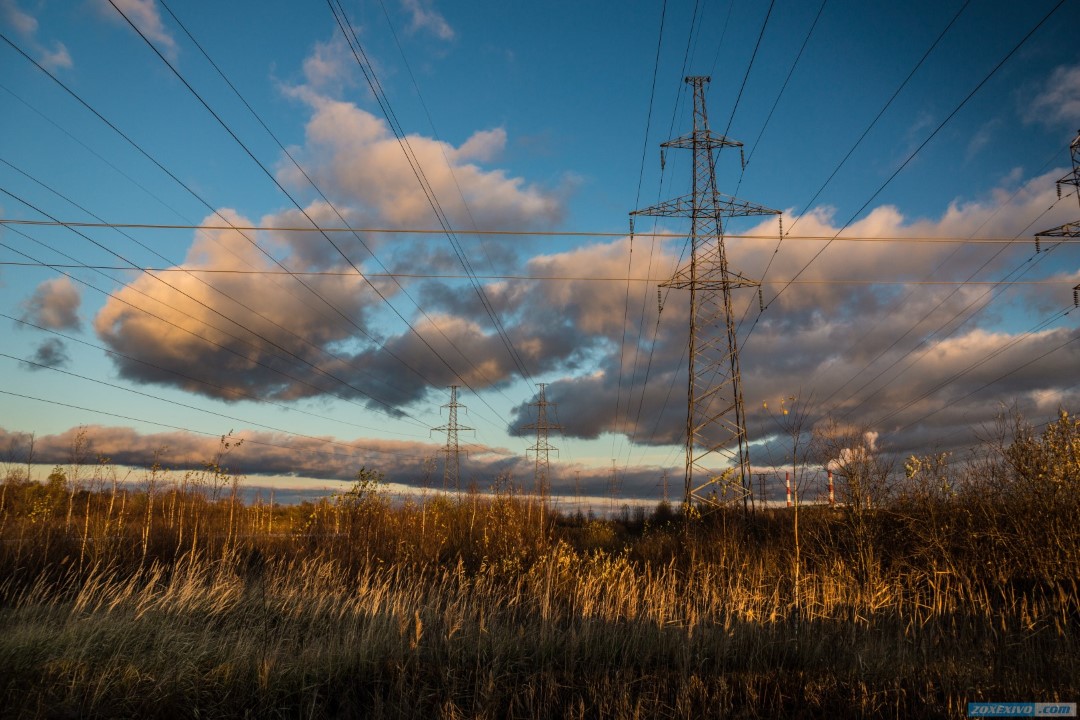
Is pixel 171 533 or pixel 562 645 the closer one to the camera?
pixel 562 645

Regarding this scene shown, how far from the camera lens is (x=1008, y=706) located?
6473 mm

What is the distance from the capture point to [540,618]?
1020 cm

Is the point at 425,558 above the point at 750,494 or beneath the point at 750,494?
beneath

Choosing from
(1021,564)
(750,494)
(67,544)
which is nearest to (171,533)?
(67,544)

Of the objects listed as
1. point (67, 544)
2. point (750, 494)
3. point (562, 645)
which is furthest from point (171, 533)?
point (750, 494)

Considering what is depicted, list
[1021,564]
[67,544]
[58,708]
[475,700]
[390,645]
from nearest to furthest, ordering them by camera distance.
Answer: [58,708], [475,700], [390,645], [1021,564], [67,544]

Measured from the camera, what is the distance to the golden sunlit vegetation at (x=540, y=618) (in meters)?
6.91

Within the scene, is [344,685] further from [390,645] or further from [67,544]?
[67,544]

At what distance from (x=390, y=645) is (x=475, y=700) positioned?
2.00 metres

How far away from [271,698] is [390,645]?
1690mm

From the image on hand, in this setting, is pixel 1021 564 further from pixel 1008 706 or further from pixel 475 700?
pixel 475 700

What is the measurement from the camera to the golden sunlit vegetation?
6914mm

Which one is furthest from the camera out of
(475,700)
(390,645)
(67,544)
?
(67,544)

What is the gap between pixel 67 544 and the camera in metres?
14.5
